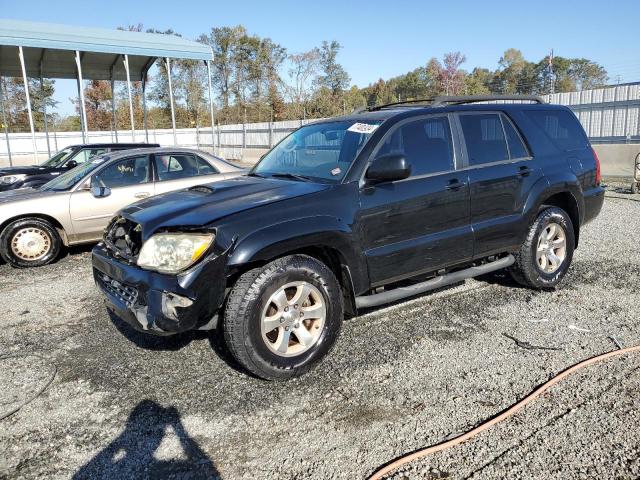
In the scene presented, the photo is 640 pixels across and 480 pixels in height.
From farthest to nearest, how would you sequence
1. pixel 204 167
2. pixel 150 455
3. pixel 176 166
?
1. pixel 204 167
2. pixel 176 166
3. pixel 150 455

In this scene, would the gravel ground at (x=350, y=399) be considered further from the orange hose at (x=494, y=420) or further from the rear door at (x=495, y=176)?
the rear door at (x=495, y=176)

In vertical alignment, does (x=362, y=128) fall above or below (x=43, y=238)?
above

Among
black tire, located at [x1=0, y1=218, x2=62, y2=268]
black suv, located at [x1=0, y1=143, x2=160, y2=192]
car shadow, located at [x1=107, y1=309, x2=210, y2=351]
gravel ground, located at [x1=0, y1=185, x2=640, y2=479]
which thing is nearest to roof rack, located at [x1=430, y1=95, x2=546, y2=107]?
gravel ground, located at [x1=0, y1=185, x2=640, y2=479]

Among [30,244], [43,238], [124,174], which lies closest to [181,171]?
[124,174]

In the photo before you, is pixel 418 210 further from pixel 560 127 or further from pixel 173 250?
pixel 560 127

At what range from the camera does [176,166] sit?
762 cm

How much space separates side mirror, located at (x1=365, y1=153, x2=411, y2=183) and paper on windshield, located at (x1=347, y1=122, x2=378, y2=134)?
0.40 m

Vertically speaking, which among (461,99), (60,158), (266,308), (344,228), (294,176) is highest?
(461,99)

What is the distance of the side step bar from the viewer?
148 inches

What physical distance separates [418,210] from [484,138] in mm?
1167

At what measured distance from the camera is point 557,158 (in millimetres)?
4992

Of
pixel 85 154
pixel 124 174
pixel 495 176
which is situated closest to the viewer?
pixel 495 176

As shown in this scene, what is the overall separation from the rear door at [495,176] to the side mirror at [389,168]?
0.91 metres

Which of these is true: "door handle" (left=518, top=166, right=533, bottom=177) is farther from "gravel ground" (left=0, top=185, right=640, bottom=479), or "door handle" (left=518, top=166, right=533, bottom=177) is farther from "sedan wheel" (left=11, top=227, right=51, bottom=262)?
"sedan wheel" (left=11, top=227, right=51, bottom=262)
